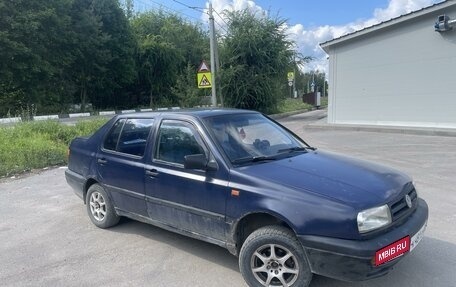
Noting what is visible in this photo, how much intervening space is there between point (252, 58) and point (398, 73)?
36.6ft

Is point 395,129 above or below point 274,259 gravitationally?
below

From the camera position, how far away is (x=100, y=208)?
17.3 feet

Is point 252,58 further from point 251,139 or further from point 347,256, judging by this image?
point 347,256

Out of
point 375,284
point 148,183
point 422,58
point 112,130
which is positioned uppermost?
point 422,58

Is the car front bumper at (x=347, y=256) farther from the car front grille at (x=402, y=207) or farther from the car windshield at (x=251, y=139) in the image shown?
the car windshield at (x=251, y=139)

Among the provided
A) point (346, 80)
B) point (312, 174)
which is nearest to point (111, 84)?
point (346, 80)

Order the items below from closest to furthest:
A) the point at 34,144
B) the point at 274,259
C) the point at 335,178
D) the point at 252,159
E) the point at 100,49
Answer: the point at 274,259, the point at 335,178, the point at 252,159, the point at 34,144, the point at 100,49

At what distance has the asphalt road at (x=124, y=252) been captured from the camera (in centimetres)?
379

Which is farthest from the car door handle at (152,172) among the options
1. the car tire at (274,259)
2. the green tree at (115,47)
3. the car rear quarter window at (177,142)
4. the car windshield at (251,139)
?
the green tree at (115,47)

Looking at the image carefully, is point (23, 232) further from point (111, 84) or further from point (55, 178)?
point (111, 84)

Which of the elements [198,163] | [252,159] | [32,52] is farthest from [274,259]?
[32,52]

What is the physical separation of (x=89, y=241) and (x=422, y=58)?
564 inches

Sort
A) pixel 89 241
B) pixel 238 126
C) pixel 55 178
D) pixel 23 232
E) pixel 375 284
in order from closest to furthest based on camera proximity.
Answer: pixel 375 284 → pixel 238 126 → pixel 89 241 → pixel 23 232 → pixel 55 178

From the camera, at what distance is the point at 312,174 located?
3.60 m
